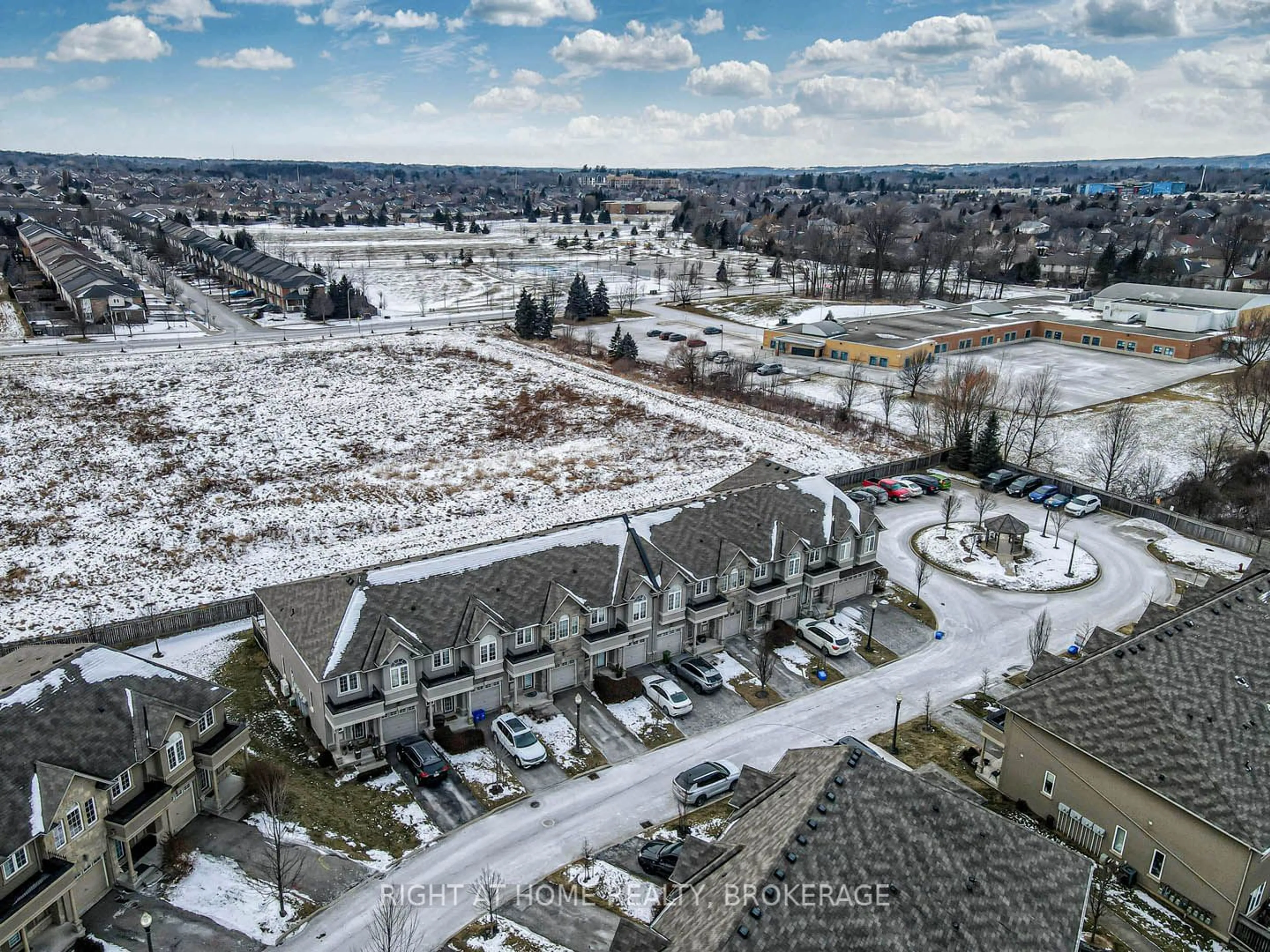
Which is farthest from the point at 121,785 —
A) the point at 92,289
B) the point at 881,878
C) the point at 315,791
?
the point at 92,289

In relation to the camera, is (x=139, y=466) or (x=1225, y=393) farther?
(x=1225, y=393)

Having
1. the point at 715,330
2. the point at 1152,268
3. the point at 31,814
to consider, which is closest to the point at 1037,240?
the point at 1152,268

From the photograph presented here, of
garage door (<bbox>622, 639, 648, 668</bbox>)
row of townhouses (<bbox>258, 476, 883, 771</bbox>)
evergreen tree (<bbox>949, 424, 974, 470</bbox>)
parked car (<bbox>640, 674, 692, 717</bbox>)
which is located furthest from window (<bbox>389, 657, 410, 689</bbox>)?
evergreen tree (<bbox>949, 424, 974, 470</bbox>)

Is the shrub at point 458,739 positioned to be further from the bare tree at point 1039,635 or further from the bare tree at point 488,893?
the bare tree at point 1039,635

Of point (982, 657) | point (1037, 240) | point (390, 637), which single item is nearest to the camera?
point (390, 637)

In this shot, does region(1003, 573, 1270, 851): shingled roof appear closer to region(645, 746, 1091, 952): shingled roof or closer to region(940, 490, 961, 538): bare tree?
region(645, 746, 1091, 952): shingled roof

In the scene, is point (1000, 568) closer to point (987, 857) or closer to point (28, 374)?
point (987, 857)

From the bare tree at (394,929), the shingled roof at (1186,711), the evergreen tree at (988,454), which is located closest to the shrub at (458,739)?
the bare tree at (394,929)
